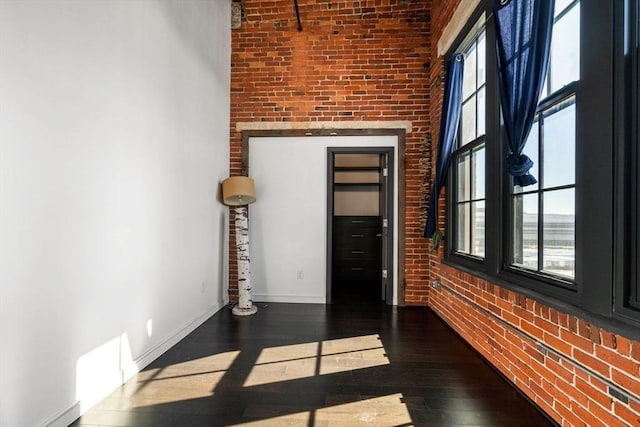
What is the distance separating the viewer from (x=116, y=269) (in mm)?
2195

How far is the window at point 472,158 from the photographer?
2.92 metres

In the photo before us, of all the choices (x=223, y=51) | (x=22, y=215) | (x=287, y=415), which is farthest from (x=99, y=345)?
(x=223, y=51)

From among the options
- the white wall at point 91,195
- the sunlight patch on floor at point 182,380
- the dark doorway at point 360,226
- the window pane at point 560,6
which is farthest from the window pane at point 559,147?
the white wall at point 91,195

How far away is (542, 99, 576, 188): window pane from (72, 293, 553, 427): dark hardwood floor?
1406 mm

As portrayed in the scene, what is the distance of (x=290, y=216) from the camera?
14.5ft

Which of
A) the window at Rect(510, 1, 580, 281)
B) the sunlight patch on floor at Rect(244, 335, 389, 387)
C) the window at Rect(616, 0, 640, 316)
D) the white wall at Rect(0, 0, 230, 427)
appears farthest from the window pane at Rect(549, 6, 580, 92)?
the white wall at Rect(0, 0, 230, 427)

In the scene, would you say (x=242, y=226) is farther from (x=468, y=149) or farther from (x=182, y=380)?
(x=468, y=149)

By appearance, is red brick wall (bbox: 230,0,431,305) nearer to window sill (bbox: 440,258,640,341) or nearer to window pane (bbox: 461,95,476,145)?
window pane (bbox: 461,95,476,145)

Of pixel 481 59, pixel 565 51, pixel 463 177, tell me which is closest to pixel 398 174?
pixel 463 177

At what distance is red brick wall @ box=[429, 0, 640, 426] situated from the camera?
55.6 inches

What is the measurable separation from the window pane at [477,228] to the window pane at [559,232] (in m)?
0.88

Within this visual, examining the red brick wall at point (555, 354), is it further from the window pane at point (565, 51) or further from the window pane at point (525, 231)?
the window pane at point (565, 51)

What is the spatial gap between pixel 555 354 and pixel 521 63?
1.71 m

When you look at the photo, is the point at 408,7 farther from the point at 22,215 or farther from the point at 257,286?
the point at 22,215
